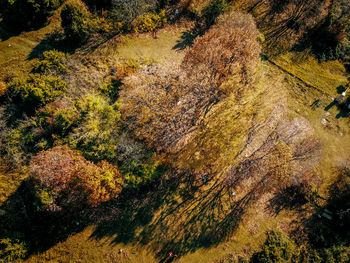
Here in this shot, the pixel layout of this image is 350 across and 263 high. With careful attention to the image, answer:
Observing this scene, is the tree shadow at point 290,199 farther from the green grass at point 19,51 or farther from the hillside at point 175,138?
the green grass at point 19,51

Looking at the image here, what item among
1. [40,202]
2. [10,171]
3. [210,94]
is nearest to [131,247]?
[40,202]

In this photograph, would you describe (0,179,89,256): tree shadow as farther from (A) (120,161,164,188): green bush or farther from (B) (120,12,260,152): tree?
(B) (120,12,260,152): tree

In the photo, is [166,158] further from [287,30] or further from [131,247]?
[287,30]

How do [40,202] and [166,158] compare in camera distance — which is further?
[166,158]

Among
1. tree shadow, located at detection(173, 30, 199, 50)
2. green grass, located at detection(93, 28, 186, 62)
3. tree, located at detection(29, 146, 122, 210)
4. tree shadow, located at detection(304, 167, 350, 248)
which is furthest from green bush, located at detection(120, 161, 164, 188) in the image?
tree shadow, located at detection(304, 167, 350, 248)

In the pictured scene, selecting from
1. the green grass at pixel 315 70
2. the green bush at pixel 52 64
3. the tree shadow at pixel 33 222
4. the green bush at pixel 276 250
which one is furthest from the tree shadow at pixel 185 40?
the green bush at pixel 276 250

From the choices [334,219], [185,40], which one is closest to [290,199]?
[334,219]
